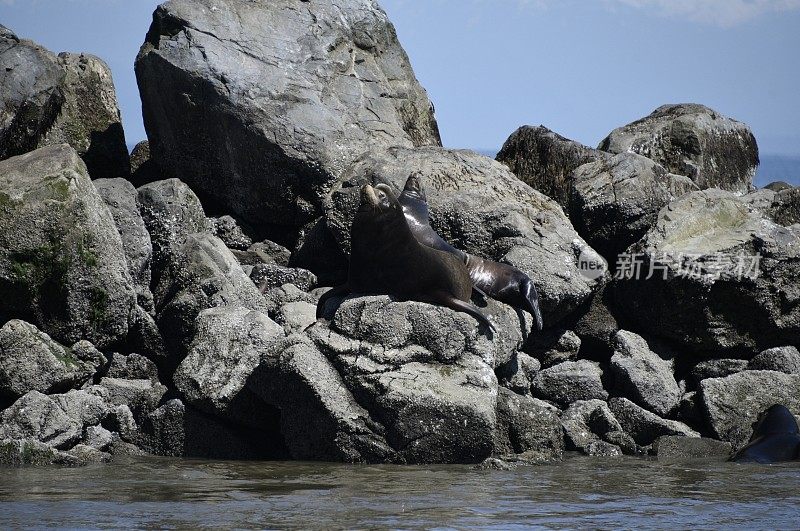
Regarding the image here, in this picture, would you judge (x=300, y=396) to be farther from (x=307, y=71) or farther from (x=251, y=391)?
(x=307, y=71)

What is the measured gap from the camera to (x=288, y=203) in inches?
620

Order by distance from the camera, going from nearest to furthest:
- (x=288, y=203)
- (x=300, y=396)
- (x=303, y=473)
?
(x=303, y=473) → (x=300, y=396) → (x=288, y=203)

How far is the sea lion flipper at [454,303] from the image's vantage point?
11453 millimetres

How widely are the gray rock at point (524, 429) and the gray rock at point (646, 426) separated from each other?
1409 mm

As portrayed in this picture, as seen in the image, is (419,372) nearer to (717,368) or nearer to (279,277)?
(279,277)

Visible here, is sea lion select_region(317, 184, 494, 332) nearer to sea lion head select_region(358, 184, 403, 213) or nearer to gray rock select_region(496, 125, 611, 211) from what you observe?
sea lion head select_region(358, 184, 403, 213)

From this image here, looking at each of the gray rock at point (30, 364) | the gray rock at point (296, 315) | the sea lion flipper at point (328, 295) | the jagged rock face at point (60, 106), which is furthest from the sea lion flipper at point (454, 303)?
the jagged rock face at point (60, 106)

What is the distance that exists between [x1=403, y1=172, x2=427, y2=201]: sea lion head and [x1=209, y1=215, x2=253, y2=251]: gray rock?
247cm

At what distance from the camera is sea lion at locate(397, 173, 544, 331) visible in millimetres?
13469

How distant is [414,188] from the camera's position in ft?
47.6

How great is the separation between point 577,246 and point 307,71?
4.80 metres

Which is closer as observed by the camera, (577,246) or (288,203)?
(577,246)

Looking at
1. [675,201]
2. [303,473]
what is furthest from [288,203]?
[303,473]

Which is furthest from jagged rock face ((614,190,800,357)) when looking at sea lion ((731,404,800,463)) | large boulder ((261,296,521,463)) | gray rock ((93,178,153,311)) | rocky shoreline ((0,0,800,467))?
gray rock ((93,178,153,311))
